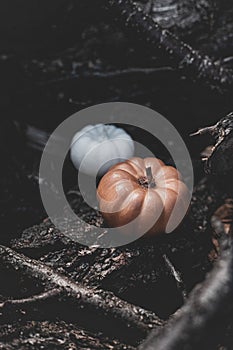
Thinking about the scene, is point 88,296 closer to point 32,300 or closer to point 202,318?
point 32,300

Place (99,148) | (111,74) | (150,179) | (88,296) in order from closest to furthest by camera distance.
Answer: (88,296)
(150,179)
(99,148)
(111,74)

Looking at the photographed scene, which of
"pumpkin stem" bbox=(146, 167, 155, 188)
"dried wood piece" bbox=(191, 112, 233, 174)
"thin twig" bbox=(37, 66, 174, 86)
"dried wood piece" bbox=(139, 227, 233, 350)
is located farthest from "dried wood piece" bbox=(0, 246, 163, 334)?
"thin twig" bbox=(37, 66, 174, 86)

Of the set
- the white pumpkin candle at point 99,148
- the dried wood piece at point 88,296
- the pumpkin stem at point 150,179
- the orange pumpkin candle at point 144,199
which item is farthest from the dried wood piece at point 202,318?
the white pumpkin candle at point 99,148

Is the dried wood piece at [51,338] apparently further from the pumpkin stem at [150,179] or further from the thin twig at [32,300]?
the pumpkin stem at [150,179]

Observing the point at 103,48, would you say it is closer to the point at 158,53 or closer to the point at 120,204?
the point at 158,53

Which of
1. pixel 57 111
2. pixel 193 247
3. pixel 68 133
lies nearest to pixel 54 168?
pixel 68 133

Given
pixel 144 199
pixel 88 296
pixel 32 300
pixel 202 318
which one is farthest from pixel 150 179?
pixel 202 318

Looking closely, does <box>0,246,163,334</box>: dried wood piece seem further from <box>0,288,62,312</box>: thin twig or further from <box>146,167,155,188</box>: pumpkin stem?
<box>146,167,155,188</box>: pumpkin stem

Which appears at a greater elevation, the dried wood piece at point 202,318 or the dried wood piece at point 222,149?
the dried wood piece at point 222,149
